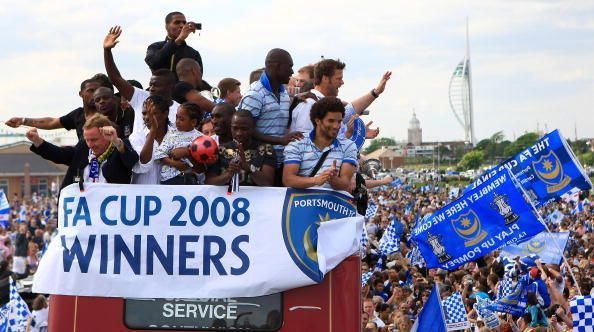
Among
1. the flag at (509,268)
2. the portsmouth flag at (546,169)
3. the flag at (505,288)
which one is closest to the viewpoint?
the portsmouth flag at (546,169)

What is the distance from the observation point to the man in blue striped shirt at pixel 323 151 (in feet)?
22.7

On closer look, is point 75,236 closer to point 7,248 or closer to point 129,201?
point 129,201

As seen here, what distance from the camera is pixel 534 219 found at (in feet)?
42.9

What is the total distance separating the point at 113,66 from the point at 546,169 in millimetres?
7396

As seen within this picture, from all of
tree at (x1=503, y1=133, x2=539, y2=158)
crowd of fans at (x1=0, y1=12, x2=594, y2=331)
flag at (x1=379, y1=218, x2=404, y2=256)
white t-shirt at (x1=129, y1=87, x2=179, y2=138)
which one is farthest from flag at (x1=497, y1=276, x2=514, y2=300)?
tree at (x1=503, y1=133, x2=539, y2=158)

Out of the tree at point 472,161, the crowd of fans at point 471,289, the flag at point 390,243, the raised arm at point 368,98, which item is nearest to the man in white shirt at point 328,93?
the raised arm at point 368,98

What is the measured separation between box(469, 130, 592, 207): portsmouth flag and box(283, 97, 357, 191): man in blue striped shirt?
671 centimetres

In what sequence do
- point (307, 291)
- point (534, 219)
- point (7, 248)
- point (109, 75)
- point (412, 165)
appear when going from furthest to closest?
point (412, 165) → point (7, 248) → point (534, 219) → point (109, 75) → point (307, 291)

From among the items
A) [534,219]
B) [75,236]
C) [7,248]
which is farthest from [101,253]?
[7,248]

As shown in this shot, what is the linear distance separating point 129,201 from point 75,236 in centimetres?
41

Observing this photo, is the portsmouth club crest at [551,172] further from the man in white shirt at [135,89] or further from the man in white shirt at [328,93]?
the man in white shirt at [135,89]

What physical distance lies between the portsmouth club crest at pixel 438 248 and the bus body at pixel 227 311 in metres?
6.99

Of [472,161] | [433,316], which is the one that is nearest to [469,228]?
[433,316]

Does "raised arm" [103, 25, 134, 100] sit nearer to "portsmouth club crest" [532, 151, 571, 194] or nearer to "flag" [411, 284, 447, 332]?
"flag" [411, 284, 447, 332]
